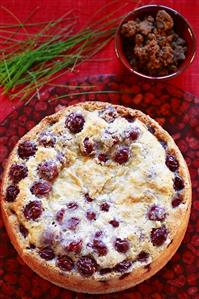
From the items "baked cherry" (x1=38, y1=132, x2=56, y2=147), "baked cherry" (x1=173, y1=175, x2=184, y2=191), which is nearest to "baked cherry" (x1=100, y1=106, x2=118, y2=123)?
"baked cherry" (x1=38, y1=132, x2=56, y2=147)

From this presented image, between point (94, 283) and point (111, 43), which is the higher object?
point (111, 43)

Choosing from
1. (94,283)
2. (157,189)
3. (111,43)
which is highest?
(111,43)

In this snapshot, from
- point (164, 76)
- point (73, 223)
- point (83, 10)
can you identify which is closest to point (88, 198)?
point (73, 223)

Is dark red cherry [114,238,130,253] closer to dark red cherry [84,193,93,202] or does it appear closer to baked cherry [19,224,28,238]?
dark red cherry [84,193,93,202]

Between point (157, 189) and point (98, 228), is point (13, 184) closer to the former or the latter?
point (98, 228)

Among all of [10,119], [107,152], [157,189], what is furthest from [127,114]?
[10,119]

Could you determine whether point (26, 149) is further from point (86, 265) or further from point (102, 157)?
point (86, 265)
